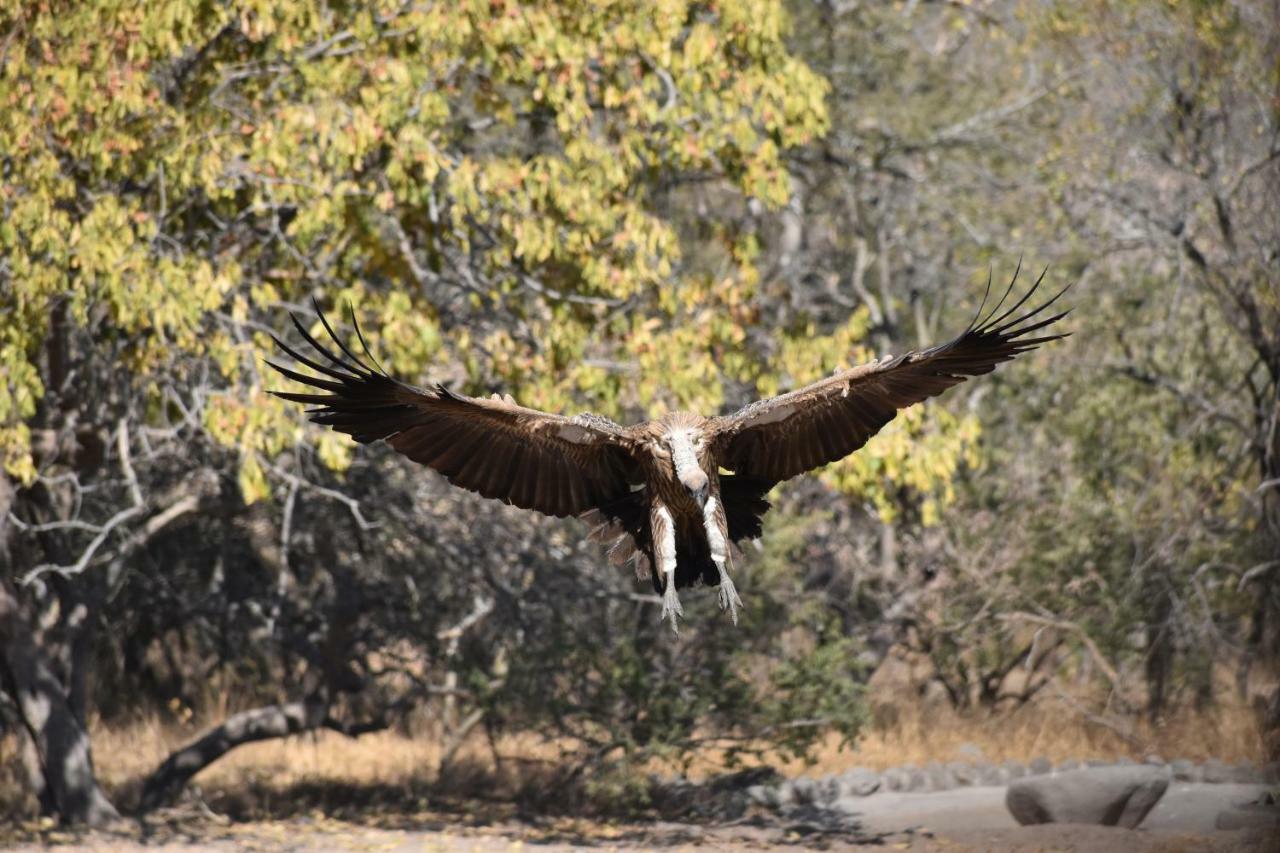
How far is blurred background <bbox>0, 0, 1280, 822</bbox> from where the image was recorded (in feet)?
34.8

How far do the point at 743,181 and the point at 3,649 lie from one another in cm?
627

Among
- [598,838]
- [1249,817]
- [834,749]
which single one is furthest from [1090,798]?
[834,749]

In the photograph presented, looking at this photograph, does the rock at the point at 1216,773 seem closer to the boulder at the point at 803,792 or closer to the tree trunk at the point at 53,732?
the boulder at the point at 803,792

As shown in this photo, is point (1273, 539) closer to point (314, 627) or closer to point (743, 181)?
point (743, 181)

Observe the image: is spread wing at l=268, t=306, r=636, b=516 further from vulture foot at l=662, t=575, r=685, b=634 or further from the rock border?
the rock border

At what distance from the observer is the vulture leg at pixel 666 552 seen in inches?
283

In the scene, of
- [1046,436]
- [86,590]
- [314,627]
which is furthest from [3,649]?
[1046,436]

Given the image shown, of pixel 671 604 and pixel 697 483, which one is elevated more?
pixel 697 483

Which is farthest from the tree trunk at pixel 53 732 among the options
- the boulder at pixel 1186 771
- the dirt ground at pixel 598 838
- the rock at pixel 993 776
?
the boulder at pixel 1186 771

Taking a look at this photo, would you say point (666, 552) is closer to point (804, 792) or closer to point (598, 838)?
point (598, 838)

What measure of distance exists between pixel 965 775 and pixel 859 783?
3.06ft

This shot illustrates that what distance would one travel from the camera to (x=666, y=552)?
7418 mm

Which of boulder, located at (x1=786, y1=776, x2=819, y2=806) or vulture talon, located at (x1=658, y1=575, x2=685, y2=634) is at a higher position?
vulture talon, located at (x1=658, y1=575, x2=685, y2=634)

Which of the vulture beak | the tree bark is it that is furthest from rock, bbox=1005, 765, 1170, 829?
the tree bark
